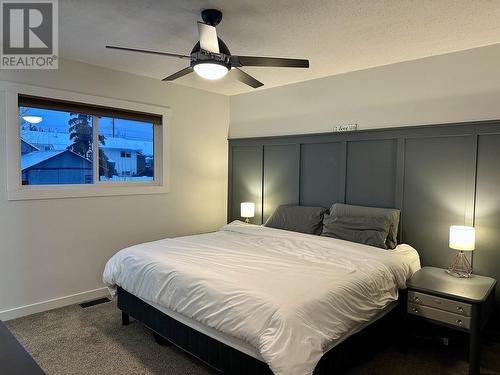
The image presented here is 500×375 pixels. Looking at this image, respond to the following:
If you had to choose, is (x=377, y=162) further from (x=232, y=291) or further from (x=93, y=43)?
(x=93, y=43)

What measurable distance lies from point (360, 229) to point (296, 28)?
186 cm

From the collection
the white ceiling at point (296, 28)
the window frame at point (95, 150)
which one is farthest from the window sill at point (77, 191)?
the white ceiling at point (296, 28)

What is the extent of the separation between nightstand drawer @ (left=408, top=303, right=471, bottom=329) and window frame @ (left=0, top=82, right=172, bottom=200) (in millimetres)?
2938

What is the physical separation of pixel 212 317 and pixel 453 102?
8.89 feet

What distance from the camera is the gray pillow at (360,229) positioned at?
10.0 feet

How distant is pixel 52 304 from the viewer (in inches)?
131

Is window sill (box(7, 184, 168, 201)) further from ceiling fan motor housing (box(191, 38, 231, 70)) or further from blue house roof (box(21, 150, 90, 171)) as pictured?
ceiling fan motor housing (box(191, 38, 231, 70))

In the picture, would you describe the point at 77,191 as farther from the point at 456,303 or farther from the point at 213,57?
the point at 456,303

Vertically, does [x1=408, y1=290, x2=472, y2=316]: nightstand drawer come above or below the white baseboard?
above

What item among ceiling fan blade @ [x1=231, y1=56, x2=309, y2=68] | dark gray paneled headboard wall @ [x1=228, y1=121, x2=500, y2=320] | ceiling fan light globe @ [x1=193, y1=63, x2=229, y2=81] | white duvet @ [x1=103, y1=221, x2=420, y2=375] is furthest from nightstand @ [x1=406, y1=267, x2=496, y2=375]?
ceiling fan light globe @ [x1=193, y1=63, x2=229, y2=81]

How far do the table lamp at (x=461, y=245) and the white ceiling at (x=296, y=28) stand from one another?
1511 millimetres

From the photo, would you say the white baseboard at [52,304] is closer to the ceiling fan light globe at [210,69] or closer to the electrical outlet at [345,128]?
the ceiling fan light globe at [210,69]

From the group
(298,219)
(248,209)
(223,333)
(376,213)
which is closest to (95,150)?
(248,209)

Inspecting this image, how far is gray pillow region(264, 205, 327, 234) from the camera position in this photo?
3.63 meters
